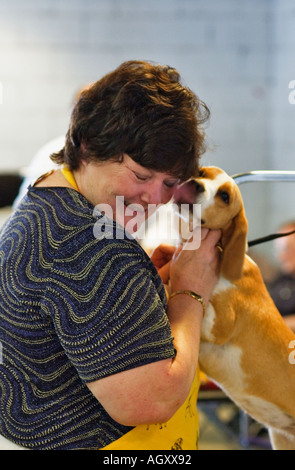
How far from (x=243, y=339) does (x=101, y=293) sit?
20.5 inches

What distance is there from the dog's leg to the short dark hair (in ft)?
2.30

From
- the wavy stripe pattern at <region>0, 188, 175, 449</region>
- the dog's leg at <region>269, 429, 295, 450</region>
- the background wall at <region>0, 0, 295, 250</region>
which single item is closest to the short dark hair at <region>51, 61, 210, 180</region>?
the wavy stripe pattern at <region>0, 188, 175, 449</region>

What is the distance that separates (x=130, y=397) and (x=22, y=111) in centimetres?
345

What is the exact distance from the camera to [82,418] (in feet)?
3.30

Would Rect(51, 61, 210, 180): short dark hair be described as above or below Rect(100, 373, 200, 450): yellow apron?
above

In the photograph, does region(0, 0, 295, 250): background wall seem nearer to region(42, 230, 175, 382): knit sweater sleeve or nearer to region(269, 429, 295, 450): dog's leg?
region(269, 429, 295, 450): dog's leg

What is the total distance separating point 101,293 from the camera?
922 millimetres

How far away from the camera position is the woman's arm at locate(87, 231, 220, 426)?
927mm

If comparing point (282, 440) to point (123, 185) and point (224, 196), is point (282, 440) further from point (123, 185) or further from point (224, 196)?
point (123, 185)

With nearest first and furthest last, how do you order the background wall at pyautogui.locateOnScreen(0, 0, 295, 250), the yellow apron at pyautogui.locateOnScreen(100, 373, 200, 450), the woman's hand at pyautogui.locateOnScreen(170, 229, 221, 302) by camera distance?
the yellow apron at pyautogui.locateOnScreen(100, 373, 200, 450)
the woman's hand at pyautogui.locateOnScreen(170, 229, 221, 302)
the background wall at pyautogui.locateOnScreen(0, 0, 295, 250)

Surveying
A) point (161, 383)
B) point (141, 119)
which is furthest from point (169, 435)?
point (141, 119)

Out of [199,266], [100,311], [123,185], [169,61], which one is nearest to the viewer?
[100,311]
